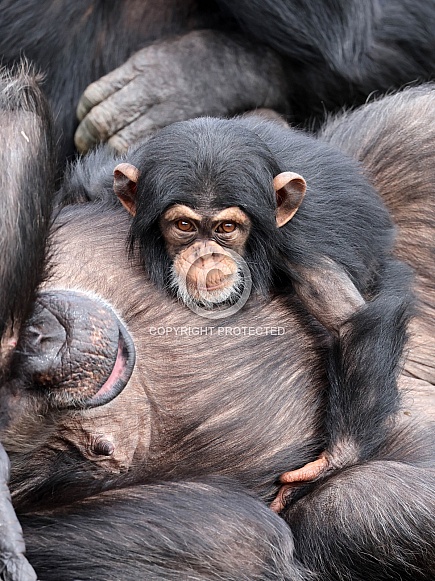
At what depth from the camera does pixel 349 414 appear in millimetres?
→ 2551

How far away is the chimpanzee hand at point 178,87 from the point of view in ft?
12.4

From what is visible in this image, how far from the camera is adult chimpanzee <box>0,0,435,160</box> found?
3814 mm

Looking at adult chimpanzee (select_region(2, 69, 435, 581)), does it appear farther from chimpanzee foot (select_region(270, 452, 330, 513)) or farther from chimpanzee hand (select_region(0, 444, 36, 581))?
chimpanzee hand (select_region(0, 444, 36, 581))

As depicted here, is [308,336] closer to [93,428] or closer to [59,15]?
[93,428]

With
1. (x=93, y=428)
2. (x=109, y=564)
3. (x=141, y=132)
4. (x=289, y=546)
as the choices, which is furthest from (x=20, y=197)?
(x=141, y=132)

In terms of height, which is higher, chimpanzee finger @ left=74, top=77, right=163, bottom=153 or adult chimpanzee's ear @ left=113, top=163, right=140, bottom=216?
adult chimpanzee's ear @ left=113, top=163, right=140, bottom=216

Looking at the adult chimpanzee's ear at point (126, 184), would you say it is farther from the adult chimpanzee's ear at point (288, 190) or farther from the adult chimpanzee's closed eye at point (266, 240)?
the adult chimpanzee's ear at point (288, 190)

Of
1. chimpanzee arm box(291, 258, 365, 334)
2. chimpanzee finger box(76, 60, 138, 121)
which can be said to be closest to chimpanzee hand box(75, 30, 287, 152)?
chimpanzee finger box(76, 60, 138, 121)

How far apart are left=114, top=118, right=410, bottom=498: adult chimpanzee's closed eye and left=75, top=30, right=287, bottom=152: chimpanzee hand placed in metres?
1.03

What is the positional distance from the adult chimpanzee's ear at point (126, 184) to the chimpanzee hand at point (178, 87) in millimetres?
1032

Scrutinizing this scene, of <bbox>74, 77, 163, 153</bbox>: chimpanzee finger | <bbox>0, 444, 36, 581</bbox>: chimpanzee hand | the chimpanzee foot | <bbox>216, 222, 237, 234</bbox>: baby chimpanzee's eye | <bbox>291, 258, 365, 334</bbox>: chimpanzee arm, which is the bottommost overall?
the chimpanzee foot

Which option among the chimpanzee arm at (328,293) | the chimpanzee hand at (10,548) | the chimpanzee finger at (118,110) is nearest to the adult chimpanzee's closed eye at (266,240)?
the chimpanzee arm at (328,293)

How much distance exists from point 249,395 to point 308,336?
0.23 m

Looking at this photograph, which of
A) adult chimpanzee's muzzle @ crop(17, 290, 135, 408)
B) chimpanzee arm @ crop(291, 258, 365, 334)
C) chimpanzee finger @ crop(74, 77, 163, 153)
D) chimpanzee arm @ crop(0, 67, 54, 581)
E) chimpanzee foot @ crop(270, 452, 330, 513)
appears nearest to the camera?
chimpanzee arm @ crop(0, 67, 54, 581)
